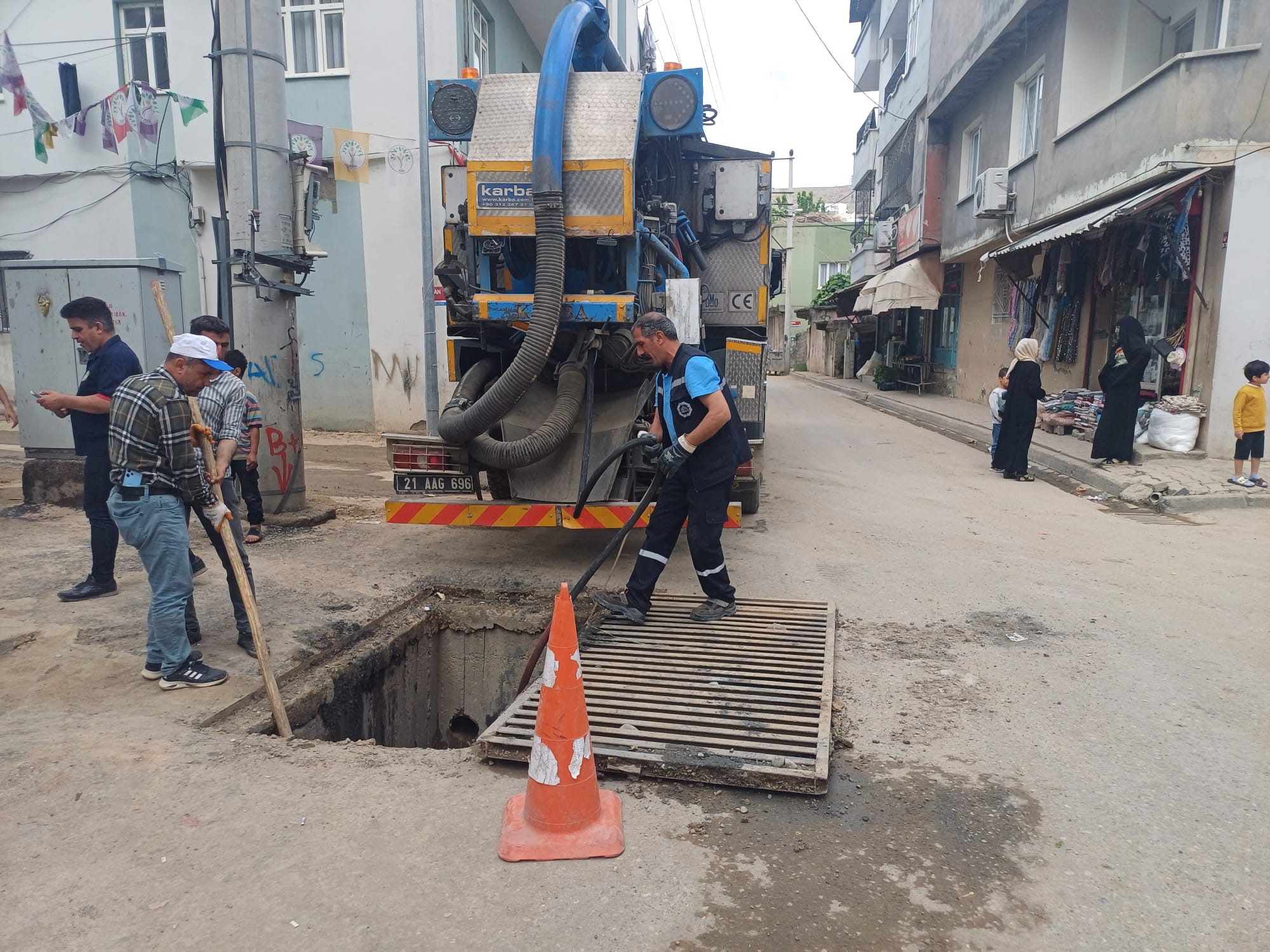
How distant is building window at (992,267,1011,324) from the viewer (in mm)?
16266

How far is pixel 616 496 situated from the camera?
548 cm

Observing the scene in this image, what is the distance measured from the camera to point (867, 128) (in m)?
29.8

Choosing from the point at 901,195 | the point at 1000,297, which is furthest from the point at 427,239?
the point at 901,195

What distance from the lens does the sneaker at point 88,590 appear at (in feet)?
16.3

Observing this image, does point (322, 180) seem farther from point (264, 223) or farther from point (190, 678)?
point (190, 678)

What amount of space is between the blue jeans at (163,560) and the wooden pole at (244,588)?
0.20 meters

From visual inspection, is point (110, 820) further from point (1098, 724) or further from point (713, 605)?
point (1098, 724)

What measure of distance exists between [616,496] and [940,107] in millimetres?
16728

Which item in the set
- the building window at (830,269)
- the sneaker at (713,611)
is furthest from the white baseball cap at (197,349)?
the building window at (830,269)

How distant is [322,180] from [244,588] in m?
9.39

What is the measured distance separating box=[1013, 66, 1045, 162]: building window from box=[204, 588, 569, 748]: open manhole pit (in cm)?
1299

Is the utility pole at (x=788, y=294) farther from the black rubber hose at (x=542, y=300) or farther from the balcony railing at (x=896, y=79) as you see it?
the black rubber hose at (x=542, y=300)

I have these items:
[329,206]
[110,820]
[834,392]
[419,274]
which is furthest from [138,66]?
[834,392]

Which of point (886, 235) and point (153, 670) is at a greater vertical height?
point (886, 235)
